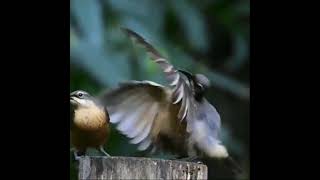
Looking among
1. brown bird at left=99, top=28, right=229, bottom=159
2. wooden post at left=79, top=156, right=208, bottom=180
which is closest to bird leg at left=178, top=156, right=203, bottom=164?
brown bird at left=99, top=28, right=229, bottom=159

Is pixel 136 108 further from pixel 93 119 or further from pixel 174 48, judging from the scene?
pixel 174 48

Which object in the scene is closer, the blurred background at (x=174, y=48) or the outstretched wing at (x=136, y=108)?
the outstretched wing at (x=136, y=108)

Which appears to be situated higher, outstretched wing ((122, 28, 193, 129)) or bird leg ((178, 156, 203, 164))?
outstretched wing ((122, 28, 193, 129))

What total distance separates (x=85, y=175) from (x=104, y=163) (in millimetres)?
34

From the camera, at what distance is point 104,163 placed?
132 cm

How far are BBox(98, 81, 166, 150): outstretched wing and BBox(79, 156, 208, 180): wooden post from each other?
91 millimetres

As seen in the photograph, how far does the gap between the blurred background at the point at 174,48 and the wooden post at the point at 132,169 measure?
0.16 meters

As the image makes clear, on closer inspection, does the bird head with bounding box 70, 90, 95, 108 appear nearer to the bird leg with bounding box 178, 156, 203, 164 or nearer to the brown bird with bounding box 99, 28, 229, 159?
the brown bird with bounding box 99, 28, 229, 159

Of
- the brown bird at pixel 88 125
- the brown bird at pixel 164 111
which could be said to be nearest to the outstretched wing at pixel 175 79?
the brown bird at pixel 164 111

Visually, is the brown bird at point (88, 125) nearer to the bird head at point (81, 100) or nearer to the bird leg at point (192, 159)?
the bird head at point (81, 100)

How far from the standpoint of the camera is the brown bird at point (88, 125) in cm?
138

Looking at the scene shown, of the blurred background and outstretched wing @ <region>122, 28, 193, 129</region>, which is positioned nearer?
outstretched wing @ <region>122, 28, 193, 129</region>

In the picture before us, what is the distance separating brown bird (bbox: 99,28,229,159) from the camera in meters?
1.41
